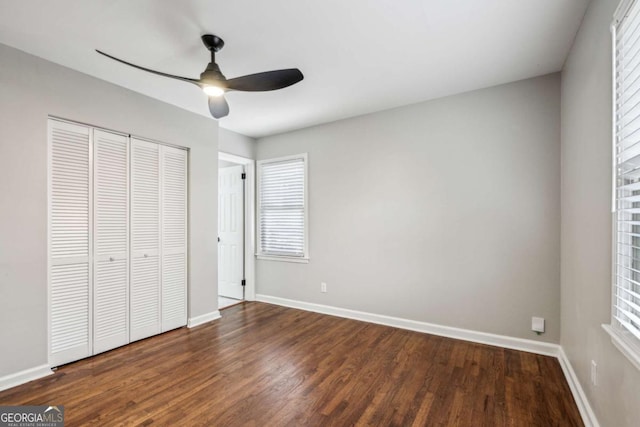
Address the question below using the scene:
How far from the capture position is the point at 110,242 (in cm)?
288

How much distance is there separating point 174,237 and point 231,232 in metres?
1.40

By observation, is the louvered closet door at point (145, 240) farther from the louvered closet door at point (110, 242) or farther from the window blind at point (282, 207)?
the window blind at point (282, 207)

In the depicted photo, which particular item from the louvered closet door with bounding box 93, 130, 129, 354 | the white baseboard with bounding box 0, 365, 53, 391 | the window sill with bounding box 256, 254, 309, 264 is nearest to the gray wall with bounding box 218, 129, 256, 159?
the louvered closet door with bounding box 93, 130, 129, 354

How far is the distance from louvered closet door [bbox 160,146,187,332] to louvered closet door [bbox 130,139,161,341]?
0.08 meters

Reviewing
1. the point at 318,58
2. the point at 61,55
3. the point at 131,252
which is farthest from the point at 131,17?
the point at 131,252

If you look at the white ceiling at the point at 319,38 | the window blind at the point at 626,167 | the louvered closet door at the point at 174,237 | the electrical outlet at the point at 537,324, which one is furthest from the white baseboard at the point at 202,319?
the window blind at the point at 626,167

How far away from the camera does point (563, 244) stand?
2502 millimetres

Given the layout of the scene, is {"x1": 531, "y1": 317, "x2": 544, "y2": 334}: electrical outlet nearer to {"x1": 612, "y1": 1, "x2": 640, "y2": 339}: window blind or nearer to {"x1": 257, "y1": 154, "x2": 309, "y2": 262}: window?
{"x1": 612, "y1": 1, "x2": 640, "y2": 339}: window blind

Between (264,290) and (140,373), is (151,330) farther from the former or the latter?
(264,290)

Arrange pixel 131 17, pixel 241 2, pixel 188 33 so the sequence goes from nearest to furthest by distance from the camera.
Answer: pixel 241 2 → pixel 131 17 → pixel 188 33

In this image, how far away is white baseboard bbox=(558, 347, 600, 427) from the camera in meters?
1.72

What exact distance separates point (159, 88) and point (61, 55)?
75 centimetres

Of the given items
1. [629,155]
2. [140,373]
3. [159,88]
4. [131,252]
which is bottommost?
[140,373]

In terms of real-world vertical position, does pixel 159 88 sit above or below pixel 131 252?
above
